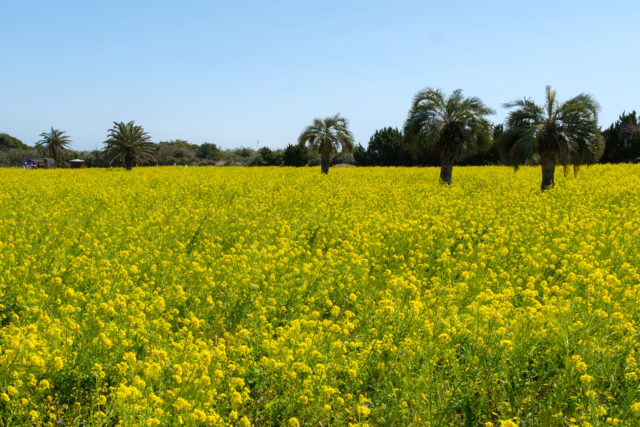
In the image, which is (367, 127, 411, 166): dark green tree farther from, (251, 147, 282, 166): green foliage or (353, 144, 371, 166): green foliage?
(251, 147, 282, 166): green foliage

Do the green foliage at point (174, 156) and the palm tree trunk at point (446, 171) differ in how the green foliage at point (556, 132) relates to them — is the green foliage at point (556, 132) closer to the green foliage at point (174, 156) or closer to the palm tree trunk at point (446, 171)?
the palm tree trunk at point (446, 171)

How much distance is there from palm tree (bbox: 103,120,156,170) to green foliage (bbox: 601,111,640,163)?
45.2 meters

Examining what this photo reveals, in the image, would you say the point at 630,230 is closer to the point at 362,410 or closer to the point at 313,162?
the point at 362,410

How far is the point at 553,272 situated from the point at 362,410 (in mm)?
6112

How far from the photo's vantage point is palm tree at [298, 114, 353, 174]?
34188 mm

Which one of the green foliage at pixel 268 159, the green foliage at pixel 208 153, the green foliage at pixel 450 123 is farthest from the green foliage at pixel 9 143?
the green foliage at pixel 450 123

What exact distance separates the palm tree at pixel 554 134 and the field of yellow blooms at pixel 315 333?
10165mm

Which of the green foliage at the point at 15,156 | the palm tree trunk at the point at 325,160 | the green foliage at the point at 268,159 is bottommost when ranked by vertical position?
the palm tree trunk at the point at 325,160

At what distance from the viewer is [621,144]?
1999 inches

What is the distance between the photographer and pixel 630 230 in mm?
10898

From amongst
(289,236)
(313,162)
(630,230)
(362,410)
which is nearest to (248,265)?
(289,236)

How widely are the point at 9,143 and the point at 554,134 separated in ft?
399

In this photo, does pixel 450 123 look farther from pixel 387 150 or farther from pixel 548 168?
pixel 387 150

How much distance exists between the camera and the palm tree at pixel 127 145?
39688 mm
